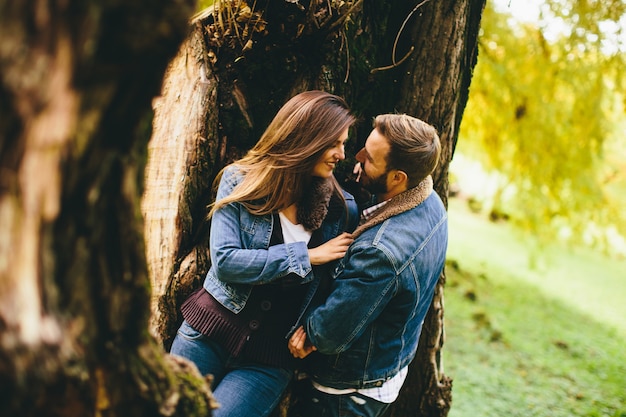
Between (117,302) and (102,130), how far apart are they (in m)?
0.42

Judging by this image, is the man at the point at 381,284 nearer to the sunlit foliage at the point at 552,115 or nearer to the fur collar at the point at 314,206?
the fur collar at the point at 314,206

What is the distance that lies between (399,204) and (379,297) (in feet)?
1.34

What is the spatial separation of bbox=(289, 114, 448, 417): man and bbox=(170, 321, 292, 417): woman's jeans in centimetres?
17

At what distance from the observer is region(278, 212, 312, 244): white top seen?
221 centimetres

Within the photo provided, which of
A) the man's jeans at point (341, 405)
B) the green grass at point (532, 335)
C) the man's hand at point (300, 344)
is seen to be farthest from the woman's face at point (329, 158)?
the green grass at point (532, 335)

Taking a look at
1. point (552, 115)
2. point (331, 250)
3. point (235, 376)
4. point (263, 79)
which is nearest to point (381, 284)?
point (331, 250)

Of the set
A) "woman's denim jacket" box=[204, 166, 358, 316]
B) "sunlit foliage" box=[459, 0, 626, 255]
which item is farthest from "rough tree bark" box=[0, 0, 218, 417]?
"sunlit foliage" box=[459, 0, 626, 255]

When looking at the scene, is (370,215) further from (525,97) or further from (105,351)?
(525,97)

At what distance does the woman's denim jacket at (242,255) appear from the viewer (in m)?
2.03

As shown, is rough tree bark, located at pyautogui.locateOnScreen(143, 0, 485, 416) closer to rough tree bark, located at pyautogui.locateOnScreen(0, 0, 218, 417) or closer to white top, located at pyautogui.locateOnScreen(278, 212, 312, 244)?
white top, located at pyautogui.locateOnScreen(278, 212, 312, 244)

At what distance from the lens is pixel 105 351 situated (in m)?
1.16

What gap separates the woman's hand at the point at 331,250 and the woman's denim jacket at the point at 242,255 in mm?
51

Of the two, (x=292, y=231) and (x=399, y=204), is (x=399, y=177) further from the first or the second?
(x=292, y=231)

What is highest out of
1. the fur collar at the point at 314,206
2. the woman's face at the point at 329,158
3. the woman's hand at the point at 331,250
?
the woman's face at the point at 329,158
